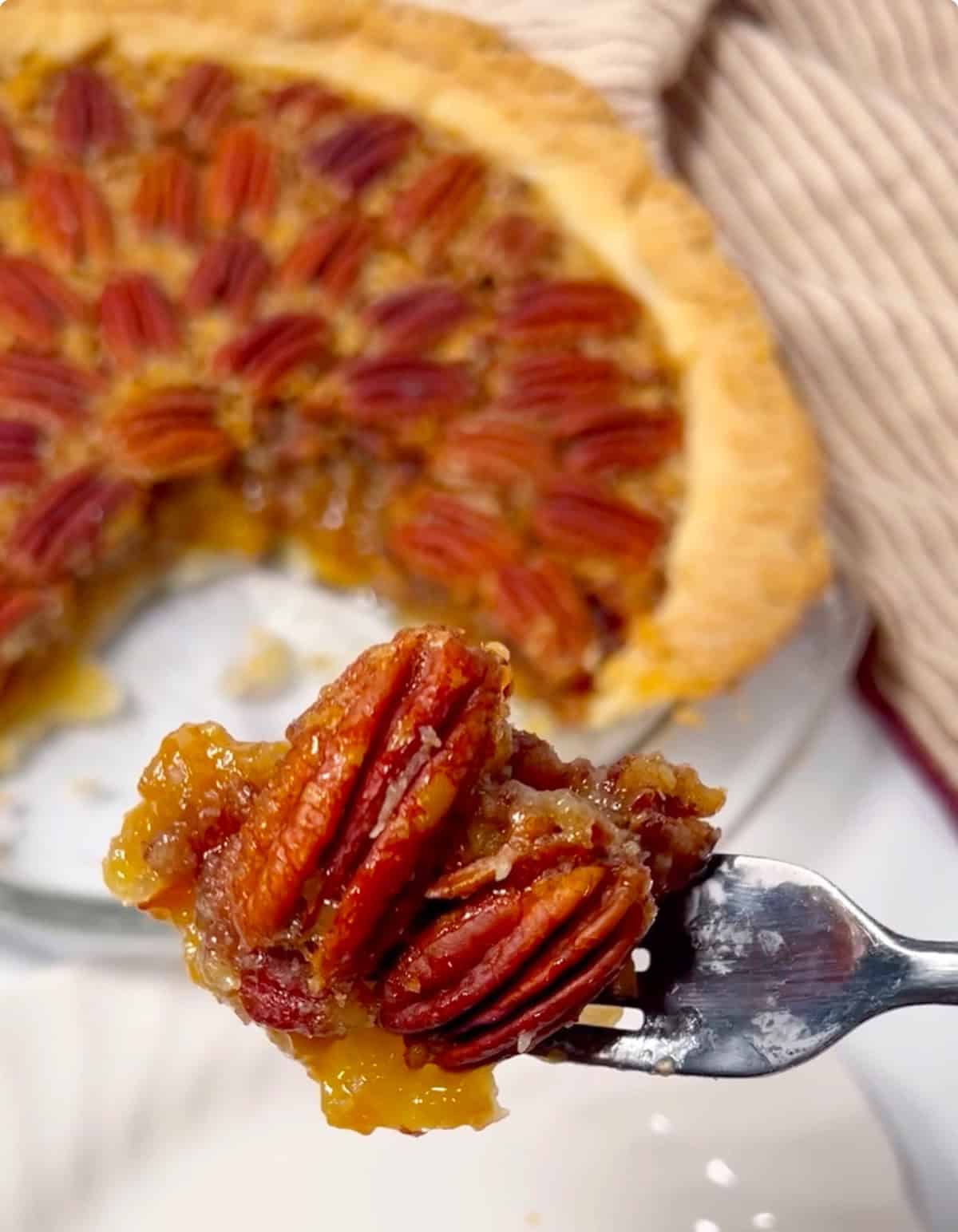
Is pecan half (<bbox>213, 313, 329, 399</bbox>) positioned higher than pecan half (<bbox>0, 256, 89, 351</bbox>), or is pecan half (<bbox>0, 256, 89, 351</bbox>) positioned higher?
pecan half (<bbox>213, 313, 329, 399</bbox>)

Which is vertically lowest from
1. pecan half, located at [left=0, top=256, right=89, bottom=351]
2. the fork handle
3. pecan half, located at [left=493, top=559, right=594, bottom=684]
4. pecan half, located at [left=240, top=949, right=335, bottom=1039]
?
pecan half, located at [left=0, top=256, right=89, bottom=351]

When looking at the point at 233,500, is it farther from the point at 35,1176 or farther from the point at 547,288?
the point at 35,1176

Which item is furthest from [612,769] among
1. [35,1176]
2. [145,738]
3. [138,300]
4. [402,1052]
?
[138,300]

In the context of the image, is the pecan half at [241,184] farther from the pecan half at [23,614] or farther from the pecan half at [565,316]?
the pecan half at [23,614]

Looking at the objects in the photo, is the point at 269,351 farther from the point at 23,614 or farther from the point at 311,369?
the point at 23,614

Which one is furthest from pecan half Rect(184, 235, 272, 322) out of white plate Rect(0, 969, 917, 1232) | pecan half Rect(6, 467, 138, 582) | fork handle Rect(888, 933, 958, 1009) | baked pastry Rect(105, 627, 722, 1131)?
fork handle Rect(888, 933, 958, 1009)

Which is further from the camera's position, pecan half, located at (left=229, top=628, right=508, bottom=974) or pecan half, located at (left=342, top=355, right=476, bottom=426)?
pecan half, located at (left=342, top=355, right=476, bottom=426)

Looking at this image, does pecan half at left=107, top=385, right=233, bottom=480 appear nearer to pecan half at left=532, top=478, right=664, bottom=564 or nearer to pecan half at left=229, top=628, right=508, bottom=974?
pecan half at left=532, top=478, right=664, bottom=564
